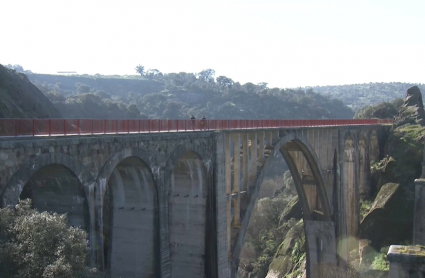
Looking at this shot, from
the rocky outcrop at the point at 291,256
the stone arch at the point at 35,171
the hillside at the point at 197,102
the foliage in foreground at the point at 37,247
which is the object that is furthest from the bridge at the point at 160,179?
the hillside at the point at 197,102

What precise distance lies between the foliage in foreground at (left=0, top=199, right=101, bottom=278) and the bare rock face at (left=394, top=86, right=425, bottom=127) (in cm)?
5330

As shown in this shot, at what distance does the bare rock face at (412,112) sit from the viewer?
59.3 meters

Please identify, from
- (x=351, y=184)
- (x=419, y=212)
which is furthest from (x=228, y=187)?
(x=351, y=184)

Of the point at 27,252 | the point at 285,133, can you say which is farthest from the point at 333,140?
the point at 27,252

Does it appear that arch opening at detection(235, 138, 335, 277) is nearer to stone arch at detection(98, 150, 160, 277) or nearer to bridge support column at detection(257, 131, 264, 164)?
bridge support column at detection(257, 131, 264, 164)

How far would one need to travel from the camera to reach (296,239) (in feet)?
173

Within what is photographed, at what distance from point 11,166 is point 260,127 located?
19.8 metres

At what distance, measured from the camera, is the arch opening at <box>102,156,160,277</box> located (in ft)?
69.4

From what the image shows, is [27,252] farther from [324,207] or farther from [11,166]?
[324,207]

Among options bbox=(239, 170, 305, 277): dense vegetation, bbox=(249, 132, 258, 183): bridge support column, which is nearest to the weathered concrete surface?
bbox=(249, 132, 258, 183): bridge support column

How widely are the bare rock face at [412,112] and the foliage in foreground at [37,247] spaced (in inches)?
2099

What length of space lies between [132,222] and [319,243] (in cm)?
2807

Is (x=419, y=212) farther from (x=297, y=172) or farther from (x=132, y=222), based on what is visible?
(x=132, y=222)

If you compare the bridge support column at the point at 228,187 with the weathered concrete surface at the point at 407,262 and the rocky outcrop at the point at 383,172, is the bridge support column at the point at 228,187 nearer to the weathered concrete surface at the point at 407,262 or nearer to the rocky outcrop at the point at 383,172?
the weathered concrete surface at the point at 407,262
